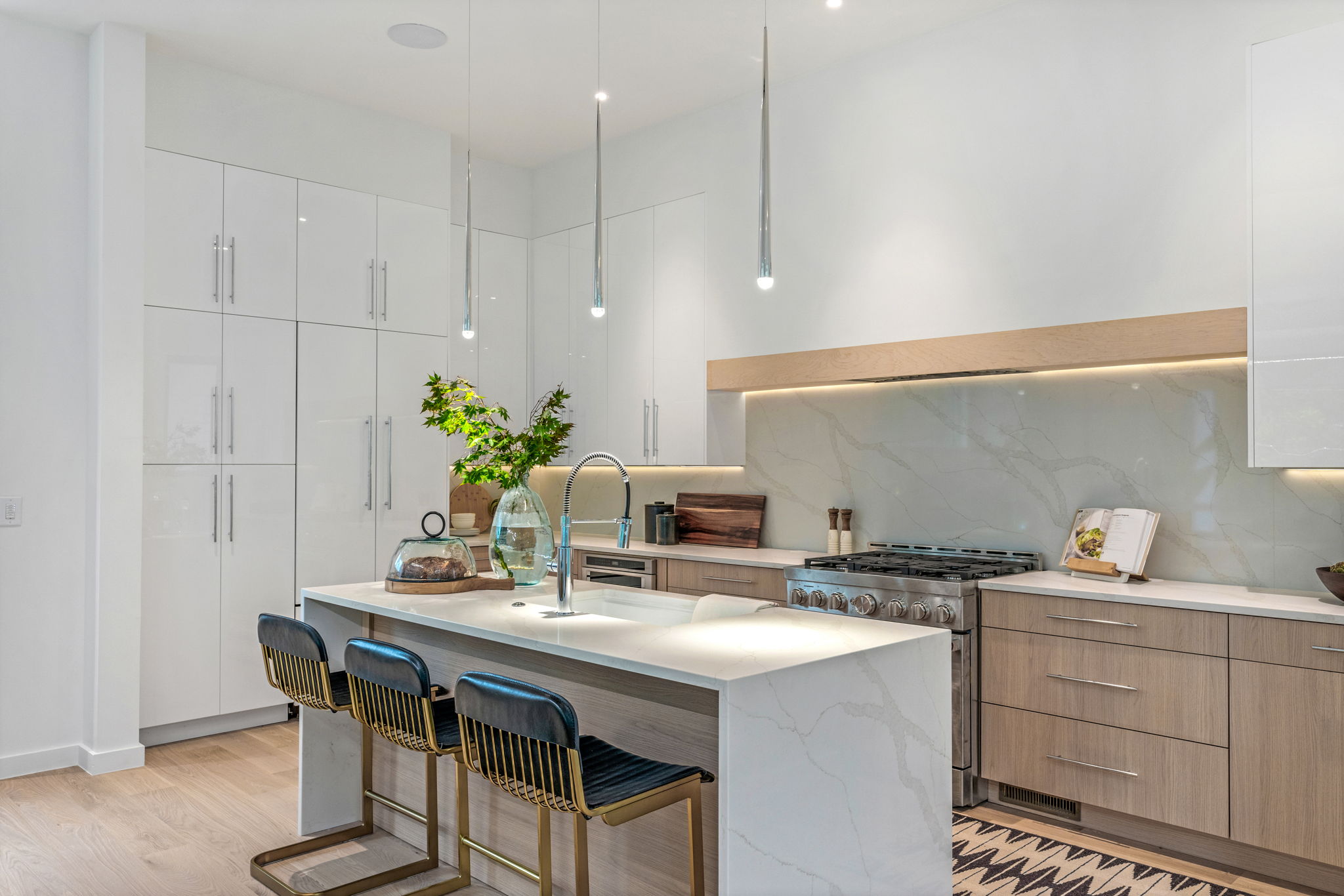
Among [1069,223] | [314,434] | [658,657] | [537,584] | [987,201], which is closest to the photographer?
[658,657]

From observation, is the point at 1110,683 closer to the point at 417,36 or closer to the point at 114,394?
Result: the point at 417,36

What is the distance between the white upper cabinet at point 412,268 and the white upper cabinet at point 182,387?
34.5 inches

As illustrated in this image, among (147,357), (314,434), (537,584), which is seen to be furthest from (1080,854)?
(147,357)

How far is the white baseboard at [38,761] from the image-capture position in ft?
12.4

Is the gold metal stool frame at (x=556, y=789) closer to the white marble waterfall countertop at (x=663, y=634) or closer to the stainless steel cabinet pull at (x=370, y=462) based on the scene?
the white marble waterfall countertop at (x=663, y=634)

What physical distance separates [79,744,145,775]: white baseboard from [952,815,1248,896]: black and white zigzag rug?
329 cm

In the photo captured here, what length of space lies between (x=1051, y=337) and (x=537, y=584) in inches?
81.7

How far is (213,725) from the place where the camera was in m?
4.38

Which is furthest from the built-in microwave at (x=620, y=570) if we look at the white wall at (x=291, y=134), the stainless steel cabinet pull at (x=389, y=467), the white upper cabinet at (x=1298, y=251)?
the white upper cabinet at (x=1298, y=251)

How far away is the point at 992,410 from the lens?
389cm

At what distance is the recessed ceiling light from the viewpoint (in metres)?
3.88

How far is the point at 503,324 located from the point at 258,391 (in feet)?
5.17

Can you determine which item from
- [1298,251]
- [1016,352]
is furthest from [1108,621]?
[1298,251]

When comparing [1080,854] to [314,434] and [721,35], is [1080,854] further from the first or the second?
[314,434]
